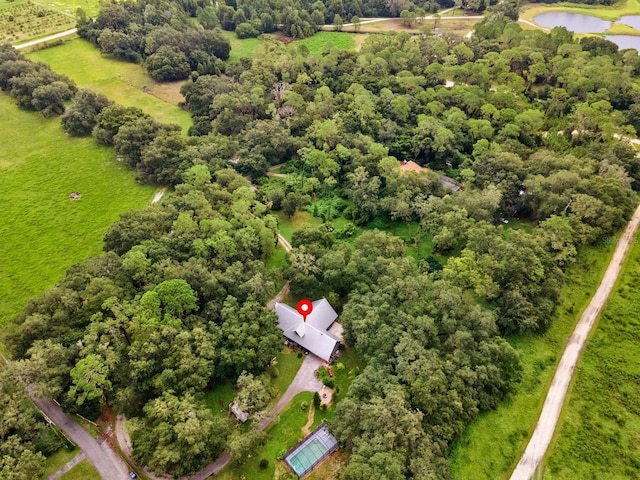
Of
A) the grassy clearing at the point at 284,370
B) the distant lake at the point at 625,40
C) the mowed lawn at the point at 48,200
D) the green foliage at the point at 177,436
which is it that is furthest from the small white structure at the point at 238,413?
Result: the distant lake at the point at 625,40

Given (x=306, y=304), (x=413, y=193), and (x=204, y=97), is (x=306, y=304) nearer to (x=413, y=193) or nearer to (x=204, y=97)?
(x=413, y=193)

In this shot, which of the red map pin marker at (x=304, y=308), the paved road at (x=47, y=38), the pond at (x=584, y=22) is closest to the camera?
the red map pin marker at (x=304, y=308)

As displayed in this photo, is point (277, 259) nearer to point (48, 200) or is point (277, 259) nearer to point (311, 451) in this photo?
point (311, 451)

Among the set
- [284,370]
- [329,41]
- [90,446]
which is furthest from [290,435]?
[329,41]

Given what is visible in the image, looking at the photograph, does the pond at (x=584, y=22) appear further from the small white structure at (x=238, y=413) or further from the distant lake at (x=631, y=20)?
the small white structure at (x=238, y=413)

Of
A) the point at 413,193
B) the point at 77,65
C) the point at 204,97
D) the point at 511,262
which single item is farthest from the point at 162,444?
the point at 77,65

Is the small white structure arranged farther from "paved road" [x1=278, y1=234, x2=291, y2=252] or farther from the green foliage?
"paved road" [x1=278, y1=234, x2=291, y2=252]

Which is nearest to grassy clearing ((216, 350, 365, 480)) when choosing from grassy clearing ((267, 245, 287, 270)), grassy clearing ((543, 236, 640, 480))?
grassy clearing ((267, 245, 287, 270))
